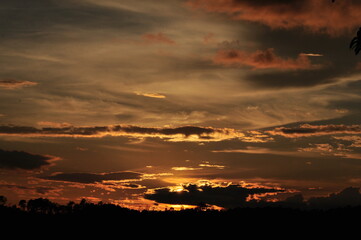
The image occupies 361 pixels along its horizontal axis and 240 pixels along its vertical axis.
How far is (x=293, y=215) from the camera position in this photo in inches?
6476

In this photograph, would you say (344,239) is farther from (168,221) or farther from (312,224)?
(168,221)

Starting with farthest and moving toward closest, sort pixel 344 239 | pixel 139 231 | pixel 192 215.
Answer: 1. pixel 192 215
2. pixel 139 231
3. pixel 344 239

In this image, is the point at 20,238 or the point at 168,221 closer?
the point at 20,238

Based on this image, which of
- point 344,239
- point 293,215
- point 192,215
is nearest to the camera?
point 344,239

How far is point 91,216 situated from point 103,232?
2433 centimetres

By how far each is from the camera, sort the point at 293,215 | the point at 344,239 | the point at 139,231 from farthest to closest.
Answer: the point at 293,215 → the point at 139,231 → the point at 344,239

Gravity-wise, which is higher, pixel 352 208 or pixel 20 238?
pixel 352 208

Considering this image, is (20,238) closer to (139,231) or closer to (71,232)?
(71,232)

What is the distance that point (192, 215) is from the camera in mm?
175250

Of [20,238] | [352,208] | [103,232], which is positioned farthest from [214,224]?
[20,238]

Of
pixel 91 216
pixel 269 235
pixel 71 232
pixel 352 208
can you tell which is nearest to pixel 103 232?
pixel 71 232

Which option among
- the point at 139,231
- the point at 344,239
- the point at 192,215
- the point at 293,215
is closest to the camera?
the point at 344,239

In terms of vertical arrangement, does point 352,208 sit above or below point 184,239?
above

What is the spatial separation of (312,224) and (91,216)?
7593 cm
